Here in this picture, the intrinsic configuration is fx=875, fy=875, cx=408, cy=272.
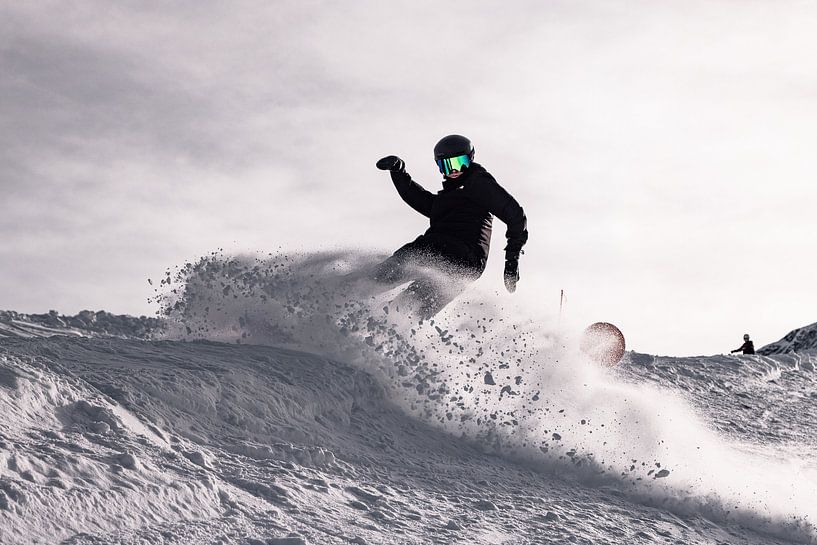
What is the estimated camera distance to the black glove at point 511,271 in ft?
24.5

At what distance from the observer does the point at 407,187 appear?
8.06 meters

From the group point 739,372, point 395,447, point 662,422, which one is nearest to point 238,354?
point 395,447

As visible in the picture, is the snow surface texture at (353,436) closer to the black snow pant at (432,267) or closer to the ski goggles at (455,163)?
the black snow pant at (432,267)

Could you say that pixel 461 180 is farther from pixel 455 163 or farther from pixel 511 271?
pixel 511 271

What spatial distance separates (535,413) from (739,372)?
5.98 metres

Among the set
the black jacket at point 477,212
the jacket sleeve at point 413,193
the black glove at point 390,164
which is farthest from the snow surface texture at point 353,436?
the black glove at point 390,164

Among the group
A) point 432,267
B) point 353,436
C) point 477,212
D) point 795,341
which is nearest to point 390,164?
point 477,212

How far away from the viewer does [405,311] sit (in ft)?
23.6

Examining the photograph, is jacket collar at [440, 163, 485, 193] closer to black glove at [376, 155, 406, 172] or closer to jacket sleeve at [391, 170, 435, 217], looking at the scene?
jacket sleeve at [391, 170, 435, 217]

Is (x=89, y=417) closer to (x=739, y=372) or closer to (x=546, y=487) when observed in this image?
(x=546, y=487)

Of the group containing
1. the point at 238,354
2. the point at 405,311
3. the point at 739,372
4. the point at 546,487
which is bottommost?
the point at 546,487

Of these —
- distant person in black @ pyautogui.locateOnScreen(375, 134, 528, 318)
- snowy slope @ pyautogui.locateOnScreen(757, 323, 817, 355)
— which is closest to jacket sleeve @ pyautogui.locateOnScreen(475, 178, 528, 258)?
distant person in black @ pyautogui.locateOnScreen(375, 134, 528, 318)

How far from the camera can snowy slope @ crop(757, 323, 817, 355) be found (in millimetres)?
18031

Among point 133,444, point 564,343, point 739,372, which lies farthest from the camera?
point 739,372
